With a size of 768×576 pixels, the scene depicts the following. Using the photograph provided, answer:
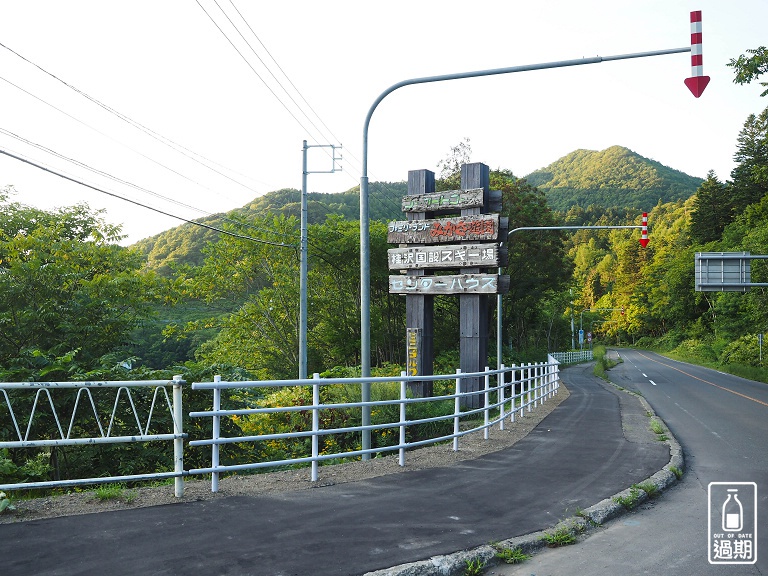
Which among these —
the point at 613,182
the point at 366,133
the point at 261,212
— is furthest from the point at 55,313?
the point at 613,182

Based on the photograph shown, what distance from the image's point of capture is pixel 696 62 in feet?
26.6

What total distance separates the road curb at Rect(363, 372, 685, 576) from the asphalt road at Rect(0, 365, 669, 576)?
13 cm

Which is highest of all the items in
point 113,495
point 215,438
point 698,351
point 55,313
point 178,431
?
point 55,313

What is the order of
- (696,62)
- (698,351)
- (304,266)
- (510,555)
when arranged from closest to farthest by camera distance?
1. (510,555)
2. (696,62)
3. (304,266)
4. (698,351)

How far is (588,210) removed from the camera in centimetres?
14325

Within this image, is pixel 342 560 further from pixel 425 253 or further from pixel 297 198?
pixel 297 198

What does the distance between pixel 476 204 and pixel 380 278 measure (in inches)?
623

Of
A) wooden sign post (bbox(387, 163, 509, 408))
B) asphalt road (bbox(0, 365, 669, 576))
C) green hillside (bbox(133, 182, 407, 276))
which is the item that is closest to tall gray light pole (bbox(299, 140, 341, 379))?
wooden sign post (bbox(387, 163, 509, 408))

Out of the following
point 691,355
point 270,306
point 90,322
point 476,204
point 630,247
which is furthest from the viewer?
point 630,247

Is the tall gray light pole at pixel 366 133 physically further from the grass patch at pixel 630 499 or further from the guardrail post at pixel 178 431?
the grass patch at pixel 630 499

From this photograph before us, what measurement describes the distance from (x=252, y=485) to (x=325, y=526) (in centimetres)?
181

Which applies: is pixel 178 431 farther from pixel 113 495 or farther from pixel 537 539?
pixel 537 539

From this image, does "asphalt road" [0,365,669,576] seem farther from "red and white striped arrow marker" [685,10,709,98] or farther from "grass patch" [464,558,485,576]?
"red and white striped arrow marker" [685,10,709,98]

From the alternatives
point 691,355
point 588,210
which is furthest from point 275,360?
point 588,210
